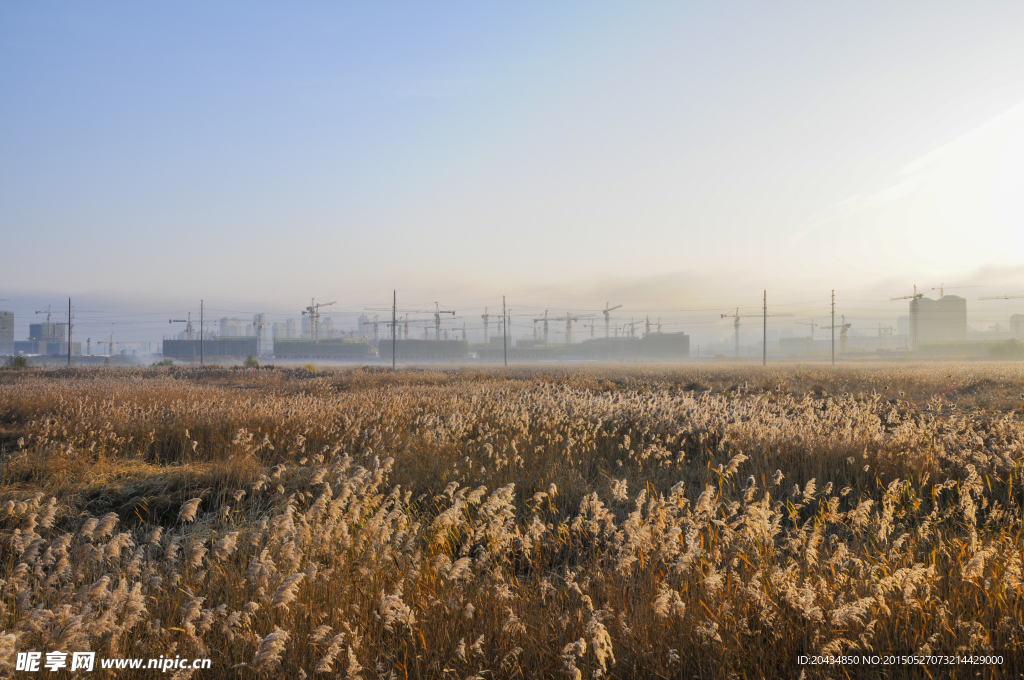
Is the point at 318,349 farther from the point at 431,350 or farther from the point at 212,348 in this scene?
the point at 431,350

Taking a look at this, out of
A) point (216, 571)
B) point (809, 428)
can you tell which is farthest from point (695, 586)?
point (809, 428)

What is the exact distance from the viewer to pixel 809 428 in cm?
767

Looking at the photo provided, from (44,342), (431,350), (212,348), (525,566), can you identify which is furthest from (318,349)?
(525,566)

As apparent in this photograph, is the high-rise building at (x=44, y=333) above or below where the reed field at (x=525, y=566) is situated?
above

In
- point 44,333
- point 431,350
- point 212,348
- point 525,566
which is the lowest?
point 525,566

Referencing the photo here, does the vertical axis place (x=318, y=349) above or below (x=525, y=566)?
above

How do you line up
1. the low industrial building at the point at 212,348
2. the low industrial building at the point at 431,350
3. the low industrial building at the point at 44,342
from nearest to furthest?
the low industrial building at the point at 212,348
the low industrial building at the point at 431,350
the low industrial building at the point at 44,342

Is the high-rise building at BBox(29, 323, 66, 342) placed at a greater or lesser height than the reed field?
greater

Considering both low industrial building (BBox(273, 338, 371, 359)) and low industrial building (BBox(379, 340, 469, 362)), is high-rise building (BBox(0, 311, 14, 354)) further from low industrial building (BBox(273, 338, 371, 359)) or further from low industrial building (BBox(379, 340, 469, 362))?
low industrial building (BBox(379, 340, 469, 362))

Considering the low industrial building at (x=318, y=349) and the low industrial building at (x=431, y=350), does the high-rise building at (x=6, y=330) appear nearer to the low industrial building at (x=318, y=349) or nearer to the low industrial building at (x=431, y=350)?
the low industrial building at (x=318, y=349)

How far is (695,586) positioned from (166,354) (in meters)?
141

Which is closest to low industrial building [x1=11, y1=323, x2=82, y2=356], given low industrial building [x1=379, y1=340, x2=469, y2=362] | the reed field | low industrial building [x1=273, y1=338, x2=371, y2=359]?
low industrial building [x1=273, y1=338, x2=371, y2=359]

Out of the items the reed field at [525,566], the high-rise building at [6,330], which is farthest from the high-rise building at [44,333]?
the reed field at [525,566]

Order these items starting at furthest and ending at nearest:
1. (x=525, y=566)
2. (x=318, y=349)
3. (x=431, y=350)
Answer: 1. (x=318, y=349)
2. (x=431, y=350)
3. (x=525, y=566)
